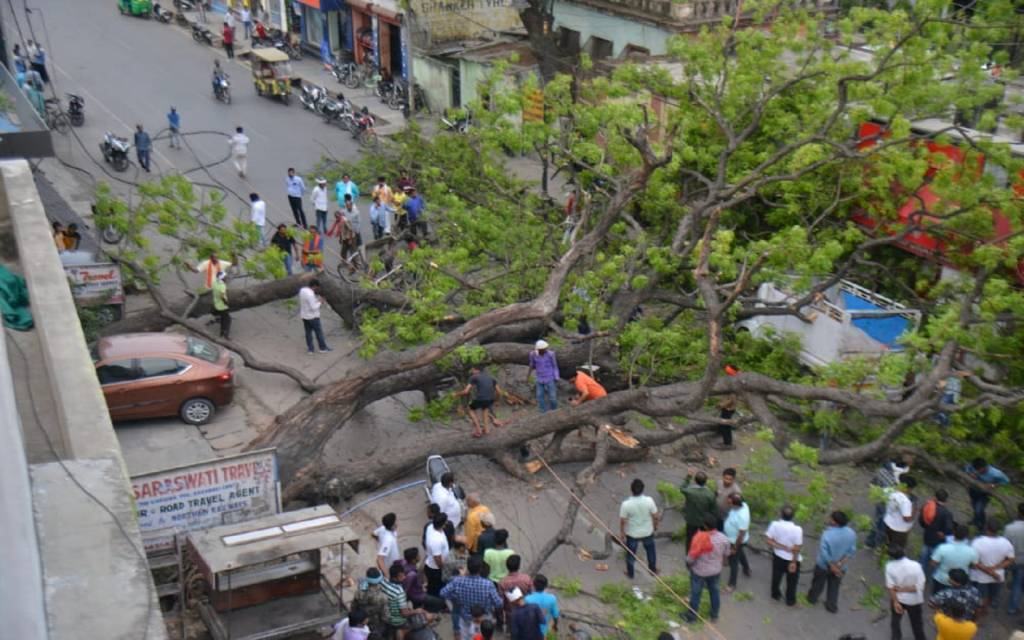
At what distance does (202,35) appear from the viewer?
141ft

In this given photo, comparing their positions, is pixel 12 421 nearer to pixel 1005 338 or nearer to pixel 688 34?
pixel 1005 338

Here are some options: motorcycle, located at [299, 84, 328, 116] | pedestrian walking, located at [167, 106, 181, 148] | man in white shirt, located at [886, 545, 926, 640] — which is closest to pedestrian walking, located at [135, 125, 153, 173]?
pedestrian walking, located at [167, 106, 181, 148]

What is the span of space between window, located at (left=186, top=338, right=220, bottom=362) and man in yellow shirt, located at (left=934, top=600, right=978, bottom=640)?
36.7 ft

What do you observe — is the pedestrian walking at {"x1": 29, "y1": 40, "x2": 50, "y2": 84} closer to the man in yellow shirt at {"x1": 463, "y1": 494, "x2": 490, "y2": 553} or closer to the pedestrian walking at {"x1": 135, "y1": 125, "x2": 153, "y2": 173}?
the pedestrian walking at {"x1": 135, "y1": 125, "x2": 153, "y2": 173}

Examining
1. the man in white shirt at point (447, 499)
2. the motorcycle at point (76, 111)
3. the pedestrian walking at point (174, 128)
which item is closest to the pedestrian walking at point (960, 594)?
the man in white shirt at point (447, 499)

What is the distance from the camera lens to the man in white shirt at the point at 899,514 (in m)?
12.9

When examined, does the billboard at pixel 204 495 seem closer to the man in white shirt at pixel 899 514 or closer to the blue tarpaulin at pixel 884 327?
the man in white shirt at pixel 899 514

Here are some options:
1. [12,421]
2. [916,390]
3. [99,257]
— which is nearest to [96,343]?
[99,257]

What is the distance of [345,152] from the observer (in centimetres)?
3036

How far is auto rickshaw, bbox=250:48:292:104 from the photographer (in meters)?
35.1

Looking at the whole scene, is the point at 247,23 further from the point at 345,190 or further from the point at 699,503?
the point at 699,503

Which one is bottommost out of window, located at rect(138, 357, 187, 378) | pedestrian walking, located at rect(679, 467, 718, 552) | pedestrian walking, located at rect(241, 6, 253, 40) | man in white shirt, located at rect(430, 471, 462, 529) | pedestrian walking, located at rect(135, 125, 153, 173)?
pedestrian walking, located at rect(241, 6, 253, 40)

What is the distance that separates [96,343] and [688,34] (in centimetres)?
1722

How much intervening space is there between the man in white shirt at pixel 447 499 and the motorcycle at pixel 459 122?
10.3 meters
